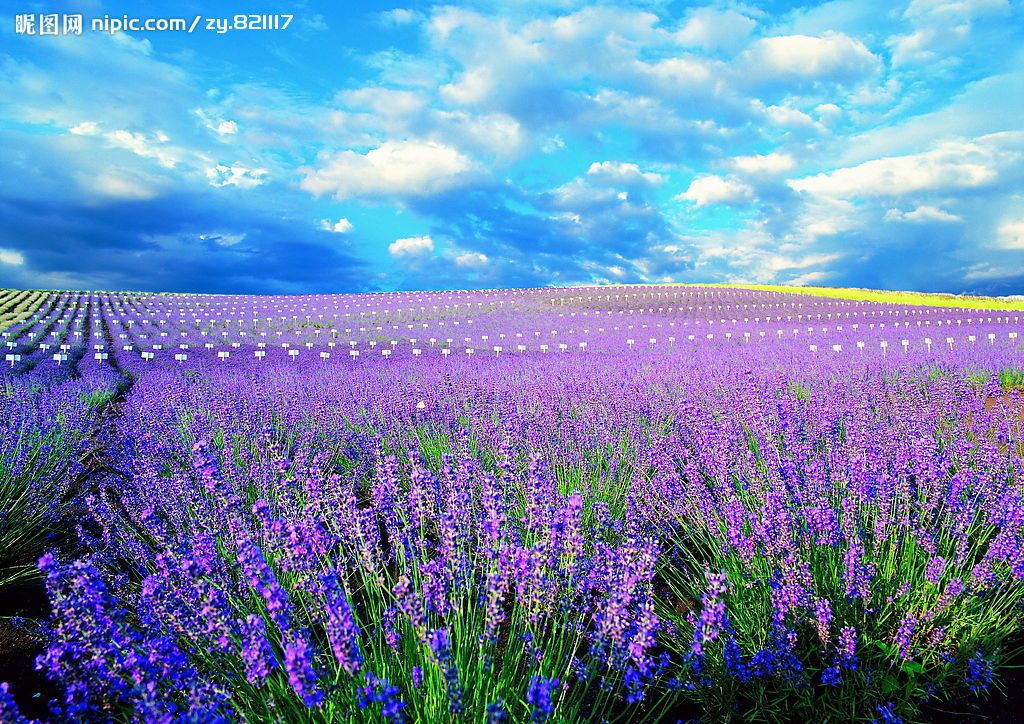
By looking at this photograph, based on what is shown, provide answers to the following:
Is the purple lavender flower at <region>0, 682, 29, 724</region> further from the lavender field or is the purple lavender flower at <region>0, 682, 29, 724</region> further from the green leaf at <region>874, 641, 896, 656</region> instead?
the green leaf at <region>874, 641, 896, 656</region>

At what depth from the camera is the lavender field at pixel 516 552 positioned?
1.37 metres

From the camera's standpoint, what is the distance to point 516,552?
1.55 meters

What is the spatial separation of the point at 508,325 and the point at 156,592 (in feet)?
51.2

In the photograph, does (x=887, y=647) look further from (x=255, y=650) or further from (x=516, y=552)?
(x=255, y=650)

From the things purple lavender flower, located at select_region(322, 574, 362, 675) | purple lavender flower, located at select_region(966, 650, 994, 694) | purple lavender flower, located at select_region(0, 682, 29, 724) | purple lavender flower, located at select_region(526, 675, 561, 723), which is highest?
purple lavender flower, located at select_region(322, 574, 362, 675)

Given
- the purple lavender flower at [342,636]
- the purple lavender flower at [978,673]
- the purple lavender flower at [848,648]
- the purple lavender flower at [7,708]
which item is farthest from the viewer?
the purple lavender flower at [978,673]

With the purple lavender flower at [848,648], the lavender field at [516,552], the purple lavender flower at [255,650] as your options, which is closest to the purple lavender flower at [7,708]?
the lavender field at [516,552]

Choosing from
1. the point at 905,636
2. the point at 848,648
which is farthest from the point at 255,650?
the point at 905,636

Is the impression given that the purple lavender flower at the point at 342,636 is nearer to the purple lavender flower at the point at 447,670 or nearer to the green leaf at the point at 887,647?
the purple lavender flower at the point at 447,670

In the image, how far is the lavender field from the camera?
137 cm

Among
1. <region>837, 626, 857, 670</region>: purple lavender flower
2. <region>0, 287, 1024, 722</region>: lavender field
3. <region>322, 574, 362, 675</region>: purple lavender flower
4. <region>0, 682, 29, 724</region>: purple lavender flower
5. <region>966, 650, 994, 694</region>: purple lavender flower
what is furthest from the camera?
<region>966, 650, 994, 694</region>: purple lavender flower

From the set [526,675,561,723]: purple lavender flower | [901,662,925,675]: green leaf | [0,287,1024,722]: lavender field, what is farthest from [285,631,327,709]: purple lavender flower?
[901,662,925,675]: green leaf

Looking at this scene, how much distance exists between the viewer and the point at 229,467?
120 inches

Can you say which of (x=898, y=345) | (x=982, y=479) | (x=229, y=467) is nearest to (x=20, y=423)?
(x=229, y=467)
